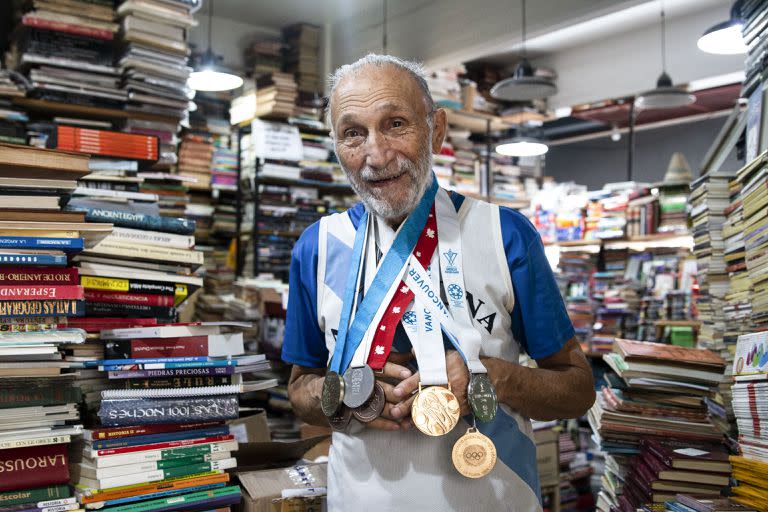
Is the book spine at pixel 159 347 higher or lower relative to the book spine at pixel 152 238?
lower

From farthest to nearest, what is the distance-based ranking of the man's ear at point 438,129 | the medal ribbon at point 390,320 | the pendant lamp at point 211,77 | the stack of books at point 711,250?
the pendant lamp at point 211,77 < the stack of books at point 711,250 < the man's ear at point 438,129 < the medal ribbon at point 390,320

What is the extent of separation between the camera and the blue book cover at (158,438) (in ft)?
5.38

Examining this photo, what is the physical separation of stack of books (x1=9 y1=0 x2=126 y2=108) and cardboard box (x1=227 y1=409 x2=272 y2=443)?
2.37 m

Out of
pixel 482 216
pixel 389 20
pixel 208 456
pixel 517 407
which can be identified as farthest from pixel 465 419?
pixel 389 20

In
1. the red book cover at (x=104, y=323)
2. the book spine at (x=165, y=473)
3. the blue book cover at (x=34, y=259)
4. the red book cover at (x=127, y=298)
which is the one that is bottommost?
the book spine at (x=165, y=473)

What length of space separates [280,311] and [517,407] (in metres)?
3.42

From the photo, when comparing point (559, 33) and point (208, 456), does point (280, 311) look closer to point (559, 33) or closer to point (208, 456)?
point (208, 456)

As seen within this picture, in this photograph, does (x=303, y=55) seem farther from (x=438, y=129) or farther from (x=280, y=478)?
(x=438, y=129)

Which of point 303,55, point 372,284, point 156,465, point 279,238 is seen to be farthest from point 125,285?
point 303,55

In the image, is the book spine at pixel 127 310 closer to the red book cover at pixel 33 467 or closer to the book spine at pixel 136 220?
the book spine at pixel 136 220

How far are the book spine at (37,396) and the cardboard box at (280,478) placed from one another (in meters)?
0.50

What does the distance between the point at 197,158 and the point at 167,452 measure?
196 inches

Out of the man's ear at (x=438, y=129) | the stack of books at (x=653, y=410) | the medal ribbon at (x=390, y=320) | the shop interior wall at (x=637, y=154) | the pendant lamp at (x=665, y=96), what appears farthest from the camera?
the shop interior wall at (x=637, y=154)

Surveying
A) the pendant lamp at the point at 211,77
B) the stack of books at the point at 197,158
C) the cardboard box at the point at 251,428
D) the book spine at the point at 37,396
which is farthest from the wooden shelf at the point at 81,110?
the book spine at the point at 37,396
